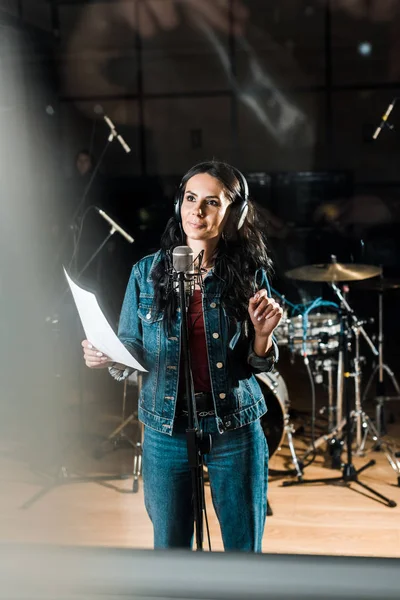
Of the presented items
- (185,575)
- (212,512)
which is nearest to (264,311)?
(185,575)

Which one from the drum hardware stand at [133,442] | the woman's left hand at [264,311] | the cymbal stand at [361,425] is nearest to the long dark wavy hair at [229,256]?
the woman's left hand at [264,311]

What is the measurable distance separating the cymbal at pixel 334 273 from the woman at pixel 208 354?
1812 mm

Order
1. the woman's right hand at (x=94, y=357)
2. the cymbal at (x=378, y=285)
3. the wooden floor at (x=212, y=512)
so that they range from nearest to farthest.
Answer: the woman's right hand at (x=94, y=357) < the wooden floor at (x=212, y=512) < the cymbal at (x=378, y=285)

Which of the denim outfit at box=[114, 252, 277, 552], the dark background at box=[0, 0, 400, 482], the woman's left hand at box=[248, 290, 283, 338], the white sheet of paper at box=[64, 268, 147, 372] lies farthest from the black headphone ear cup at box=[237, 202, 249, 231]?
the dark background at box=[0, 0, 400, 482]

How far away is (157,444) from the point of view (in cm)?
150

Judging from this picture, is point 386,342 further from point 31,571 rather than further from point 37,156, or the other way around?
point 31,571

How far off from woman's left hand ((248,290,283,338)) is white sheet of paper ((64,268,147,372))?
9.1 inches

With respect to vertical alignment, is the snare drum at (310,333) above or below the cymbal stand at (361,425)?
above

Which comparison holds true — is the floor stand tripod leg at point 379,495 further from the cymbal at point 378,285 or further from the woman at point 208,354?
the woman at point 208,354

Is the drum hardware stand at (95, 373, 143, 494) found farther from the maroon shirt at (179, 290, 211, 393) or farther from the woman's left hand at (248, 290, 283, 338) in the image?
the woman's left hand at (248, 290, 283, 338)

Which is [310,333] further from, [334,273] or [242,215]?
[242,215]

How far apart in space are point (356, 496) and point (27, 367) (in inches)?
76.0

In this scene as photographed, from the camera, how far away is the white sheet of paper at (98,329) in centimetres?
127

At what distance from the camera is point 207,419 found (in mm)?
1463
